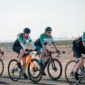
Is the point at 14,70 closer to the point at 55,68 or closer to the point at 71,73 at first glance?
the point at 55,68

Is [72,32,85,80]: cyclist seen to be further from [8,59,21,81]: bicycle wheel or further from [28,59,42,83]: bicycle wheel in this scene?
[8,59,21,81]: bicycle wheel

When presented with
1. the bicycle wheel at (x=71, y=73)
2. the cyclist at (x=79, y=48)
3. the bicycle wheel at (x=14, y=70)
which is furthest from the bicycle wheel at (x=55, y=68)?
the bicycle wheel at (x=14, y=70)

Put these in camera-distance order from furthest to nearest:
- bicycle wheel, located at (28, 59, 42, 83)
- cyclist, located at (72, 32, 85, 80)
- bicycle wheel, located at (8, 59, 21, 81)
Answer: bicycle wheel, located at (8, 59, 21, 81)
bicycle wheel, located at (28, 59, 42, 83)
cyclist, located at (72, 32, 85, 80)

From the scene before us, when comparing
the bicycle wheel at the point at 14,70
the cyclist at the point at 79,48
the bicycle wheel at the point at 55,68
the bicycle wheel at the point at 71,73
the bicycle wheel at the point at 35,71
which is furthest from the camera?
the bicycle wheel at the point at 14,70

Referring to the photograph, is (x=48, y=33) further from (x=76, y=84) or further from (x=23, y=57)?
(x=76, y=84)

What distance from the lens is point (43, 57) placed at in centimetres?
653

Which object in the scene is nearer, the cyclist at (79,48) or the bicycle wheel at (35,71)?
the cyclist at (79,48)

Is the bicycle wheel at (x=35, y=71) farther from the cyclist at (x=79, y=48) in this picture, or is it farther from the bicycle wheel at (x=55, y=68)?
the cyclist at (x=79, y=48)

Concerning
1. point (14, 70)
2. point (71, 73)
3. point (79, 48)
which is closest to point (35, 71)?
point (14, 70)

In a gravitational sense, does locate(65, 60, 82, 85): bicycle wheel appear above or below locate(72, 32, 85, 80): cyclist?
below

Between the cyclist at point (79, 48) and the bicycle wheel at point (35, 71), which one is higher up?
the cyclist at point (79, 48)

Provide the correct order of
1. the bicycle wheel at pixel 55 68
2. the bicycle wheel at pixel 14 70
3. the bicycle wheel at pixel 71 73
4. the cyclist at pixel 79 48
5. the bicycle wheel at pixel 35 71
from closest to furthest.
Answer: the cyclist at pixel 79 48, the bicycle wheel at pixel 71 73, the bicycle wheel at pixel 35 71, the bicycle wheel at pixel 55 68, the bicycle wheel at pixel 14 70

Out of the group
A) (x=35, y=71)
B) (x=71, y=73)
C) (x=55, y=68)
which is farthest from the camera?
(x=55, y=68)

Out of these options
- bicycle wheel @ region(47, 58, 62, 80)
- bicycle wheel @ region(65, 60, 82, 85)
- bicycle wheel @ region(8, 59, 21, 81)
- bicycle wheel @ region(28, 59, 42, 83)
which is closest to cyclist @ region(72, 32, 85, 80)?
bicycle wheel @ region(65, 60, 82, 85)
